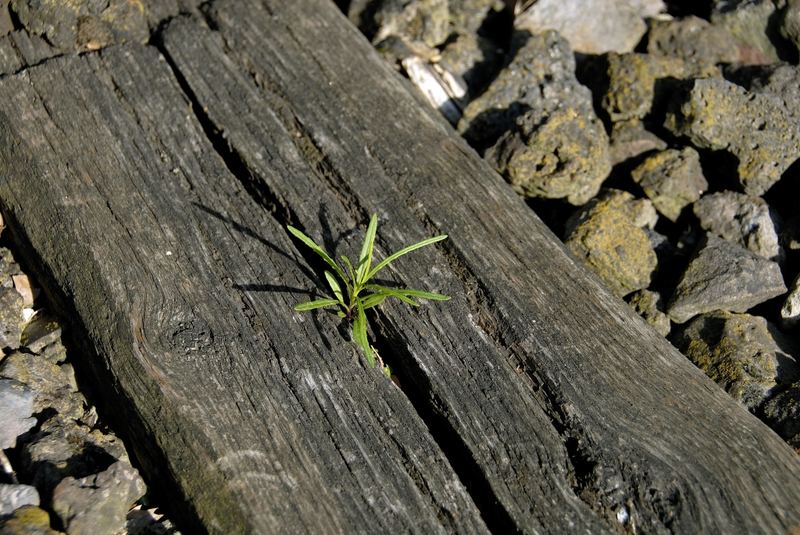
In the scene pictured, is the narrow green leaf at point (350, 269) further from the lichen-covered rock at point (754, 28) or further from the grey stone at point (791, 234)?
the lichen-covered rock at point (754, 28)

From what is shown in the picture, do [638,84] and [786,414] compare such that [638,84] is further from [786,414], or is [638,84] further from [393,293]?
[393,293]

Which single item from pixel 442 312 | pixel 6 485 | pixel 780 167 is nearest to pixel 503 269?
pixel 442 312

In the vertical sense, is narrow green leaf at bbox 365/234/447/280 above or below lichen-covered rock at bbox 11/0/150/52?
below

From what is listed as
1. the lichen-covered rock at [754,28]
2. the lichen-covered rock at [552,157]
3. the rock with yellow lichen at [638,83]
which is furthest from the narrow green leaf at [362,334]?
the lichen-covered rock at [754,28]

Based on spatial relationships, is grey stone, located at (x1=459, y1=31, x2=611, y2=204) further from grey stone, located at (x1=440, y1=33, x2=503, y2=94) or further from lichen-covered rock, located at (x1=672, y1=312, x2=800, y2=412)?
lichen-covered rock, located at (x1=672, y1=312, x2=800, y2=412)

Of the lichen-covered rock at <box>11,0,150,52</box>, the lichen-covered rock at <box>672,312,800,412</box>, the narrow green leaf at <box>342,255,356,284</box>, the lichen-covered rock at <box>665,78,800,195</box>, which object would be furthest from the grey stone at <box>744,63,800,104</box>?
the lichen-covered rock at <box>11,0,150,52</box>

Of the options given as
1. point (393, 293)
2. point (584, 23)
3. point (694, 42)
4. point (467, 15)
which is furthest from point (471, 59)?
point (393, 293)

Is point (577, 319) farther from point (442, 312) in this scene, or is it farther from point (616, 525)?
point (616, 525)
